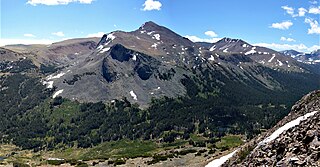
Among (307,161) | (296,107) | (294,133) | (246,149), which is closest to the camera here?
(307,161)

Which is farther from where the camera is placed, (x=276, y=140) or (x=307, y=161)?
(x=276, y=140)

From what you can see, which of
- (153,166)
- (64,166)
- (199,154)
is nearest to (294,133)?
(153,166)

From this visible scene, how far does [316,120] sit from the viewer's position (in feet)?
96.6

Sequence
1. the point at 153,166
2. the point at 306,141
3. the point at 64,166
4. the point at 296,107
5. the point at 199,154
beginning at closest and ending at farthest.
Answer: the point at 306,141 → the point at 296,107 → the point at 153,166 → the point at 199,154 → the point at 64,166

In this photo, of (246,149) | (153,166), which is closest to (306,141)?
(246,149)

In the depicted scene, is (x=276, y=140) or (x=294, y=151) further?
(x=276, y=140)

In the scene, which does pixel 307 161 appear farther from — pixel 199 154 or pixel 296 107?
pixel 199 154

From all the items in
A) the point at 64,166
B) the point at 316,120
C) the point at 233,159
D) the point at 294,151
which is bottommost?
the point at 64,166

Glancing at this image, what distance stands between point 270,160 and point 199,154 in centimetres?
7798

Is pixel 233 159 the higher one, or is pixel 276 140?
pixel 276 140

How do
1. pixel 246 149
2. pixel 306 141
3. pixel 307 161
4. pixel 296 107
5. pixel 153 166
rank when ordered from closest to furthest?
pixel 307 161 → pixel 306 141 → pixel 246 149 → pixel 296 107 → pixel 153 166

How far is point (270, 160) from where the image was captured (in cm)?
3078

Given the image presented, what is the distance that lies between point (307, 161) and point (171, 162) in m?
77.0

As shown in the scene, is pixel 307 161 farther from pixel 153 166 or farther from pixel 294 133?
pixel 153 166
